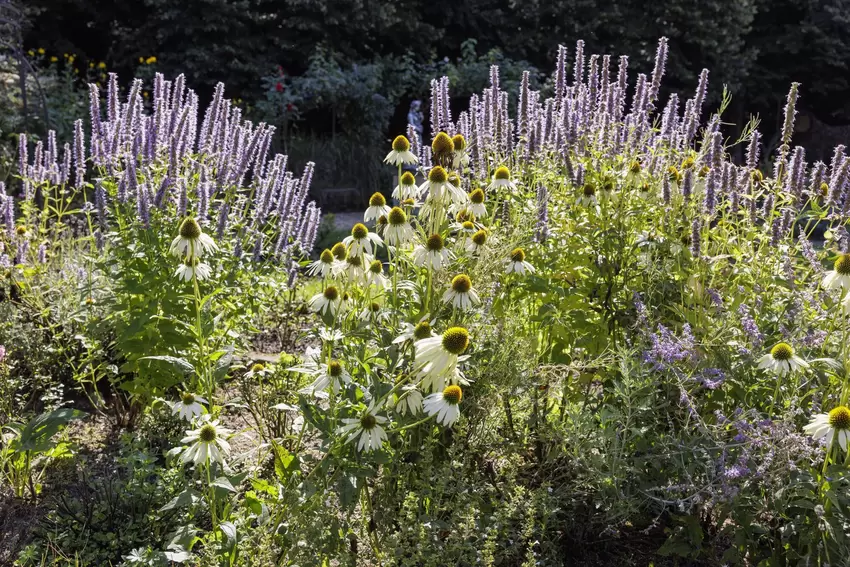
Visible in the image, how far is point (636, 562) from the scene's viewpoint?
2.85 meters

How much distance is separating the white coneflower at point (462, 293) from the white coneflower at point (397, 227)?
0.22 meters

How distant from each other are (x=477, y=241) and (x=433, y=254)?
260 millimetres

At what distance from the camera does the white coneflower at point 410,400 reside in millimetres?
2297

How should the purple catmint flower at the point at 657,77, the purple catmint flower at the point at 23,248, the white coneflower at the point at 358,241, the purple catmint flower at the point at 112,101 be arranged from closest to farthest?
the white coneflower at the point at 358,241 < the purple catmint flower at the point at 657,77 < the purple catmint flower at the point at 112,101 < the purple catmint flower at the point at 23,248

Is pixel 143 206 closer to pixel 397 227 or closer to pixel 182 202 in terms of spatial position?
pixel 182 202

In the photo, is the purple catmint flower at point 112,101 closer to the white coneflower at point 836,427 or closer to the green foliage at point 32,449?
the green foliage at point 32,449

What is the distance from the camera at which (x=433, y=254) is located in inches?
98.7

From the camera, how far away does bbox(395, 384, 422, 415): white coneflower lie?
2.30 meters

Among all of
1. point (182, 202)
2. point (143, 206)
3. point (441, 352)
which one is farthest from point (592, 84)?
point (441, 352)

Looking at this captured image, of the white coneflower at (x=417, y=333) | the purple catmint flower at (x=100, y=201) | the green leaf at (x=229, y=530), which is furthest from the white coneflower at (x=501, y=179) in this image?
the purple catmint flower at (x=100, y=201)

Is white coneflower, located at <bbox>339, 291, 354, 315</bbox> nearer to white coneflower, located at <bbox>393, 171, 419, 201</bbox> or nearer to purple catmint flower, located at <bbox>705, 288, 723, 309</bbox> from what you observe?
white coneflower, located at <bbox>393, 171, 419, 201</bbox>

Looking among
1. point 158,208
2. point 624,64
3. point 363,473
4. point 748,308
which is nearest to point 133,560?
point 363,473

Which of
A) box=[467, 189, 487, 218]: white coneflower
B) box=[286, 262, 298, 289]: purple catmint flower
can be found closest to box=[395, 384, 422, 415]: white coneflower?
box=[467, 189, 487, 218]: white coneflower

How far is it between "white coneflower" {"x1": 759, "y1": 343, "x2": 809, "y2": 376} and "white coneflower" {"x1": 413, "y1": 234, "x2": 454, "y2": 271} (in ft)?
3.01
